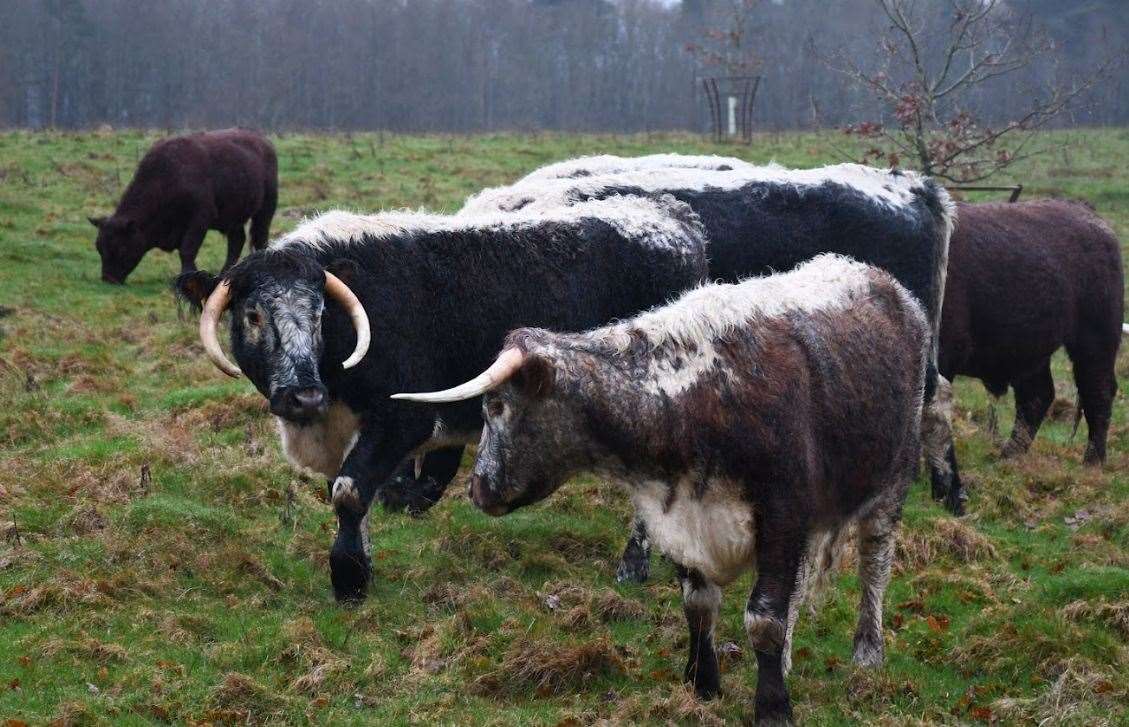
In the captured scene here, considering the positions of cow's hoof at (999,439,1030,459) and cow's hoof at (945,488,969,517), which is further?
cow's hoof at (999,439,1030,459)

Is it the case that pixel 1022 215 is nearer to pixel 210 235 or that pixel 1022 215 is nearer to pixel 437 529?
pixel 437 529

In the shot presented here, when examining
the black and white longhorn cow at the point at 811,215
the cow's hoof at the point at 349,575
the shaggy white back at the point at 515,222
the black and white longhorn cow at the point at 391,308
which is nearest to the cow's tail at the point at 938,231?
the black and white longhorn cow at the point at 811,215

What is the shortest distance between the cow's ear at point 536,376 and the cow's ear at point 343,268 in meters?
1.92

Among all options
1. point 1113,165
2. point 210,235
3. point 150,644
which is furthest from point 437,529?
point 1113,165

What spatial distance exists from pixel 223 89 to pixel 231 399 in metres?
51.3

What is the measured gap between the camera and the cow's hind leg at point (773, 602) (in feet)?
17.3

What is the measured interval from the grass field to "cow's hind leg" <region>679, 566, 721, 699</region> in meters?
0.13

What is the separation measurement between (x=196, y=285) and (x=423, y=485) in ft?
7.41

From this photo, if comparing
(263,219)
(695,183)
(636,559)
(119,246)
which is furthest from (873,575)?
(263,219)

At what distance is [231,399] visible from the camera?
10281 millimetres

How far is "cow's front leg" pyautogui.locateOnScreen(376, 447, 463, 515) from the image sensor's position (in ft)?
27.8

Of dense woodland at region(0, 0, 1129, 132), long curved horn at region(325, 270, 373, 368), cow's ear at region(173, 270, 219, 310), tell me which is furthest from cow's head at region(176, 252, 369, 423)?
dense woodland at region(0, 0, 1129, 132)

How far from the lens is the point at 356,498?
6730 mm

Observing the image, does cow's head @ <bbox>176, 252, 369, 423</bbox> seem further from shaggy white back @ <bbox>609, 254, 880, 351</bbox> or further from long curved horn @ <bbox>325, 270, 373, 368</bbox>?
shaggy white back @ <bbox>609, 254, 880, 351</bbox>
